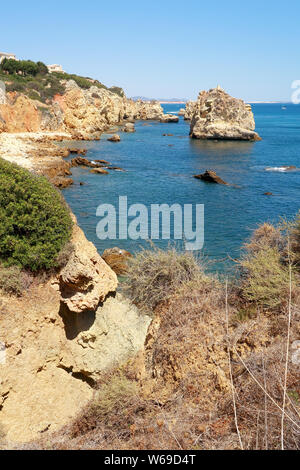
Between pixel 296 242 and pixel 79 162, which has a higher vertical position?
pixel 79 162

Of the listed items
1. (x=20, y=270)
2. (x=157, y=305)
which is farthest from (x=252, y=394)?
(x=20, y=270)

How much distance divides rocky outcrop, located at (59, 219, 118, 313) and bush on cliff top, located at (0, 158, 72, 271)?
0.46 m

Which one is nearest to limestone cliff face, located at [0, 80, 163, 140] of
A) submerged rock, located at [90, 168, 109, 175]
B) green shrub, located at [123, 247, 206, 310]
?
submerged rock, located at [90, 168, 109, 175]

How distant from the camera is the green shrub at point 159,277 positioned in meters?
9.42

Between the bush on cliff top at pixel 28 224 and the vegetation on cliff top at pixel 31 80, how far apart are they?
64045 mm

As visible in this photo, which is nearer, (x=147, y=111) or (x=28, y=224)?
(x=28, y=224)

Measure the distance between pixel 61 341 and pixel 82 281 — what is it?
1.45 meters

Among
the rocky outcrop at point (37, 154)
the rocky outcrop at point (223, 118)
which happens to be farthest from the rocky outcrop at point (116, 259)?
the rocky outcrop at point (223, 118)

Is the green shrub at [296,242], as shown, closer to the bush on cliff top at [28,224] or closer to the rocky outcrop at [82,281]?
the rocky outcrop at [82,281]

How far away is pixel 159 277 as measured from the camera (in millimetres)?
9750

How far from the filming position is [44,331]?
25.9 ft

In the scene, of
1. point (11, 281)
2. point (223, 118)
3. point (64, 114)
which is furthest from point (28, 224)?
point (223, 118)

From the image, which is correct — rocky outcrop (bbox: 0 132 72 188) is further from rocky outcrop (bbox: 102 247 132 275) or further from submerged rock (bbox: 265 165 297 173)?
submerged rock (bbox: 265 165 297 173)

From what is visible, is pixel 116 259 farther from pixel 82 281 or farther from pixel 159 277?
pixel 82 281
